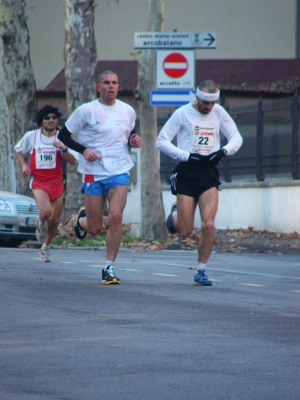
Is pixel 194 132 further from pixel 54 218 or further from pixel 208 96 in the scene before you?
pixel 54 218

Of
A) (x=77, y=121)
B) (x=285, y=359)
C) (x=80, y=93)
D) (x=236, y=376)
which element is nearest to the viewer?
(x=236, y=376)

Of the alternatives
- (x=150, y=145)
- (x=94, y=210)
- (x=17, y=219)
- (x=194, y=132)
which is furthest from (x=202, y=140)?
(x=150, y=145)

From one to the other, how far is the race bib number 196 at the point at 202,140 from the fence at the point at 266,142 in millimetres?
10244

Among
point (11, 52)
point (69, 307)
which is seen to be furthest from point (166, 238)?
point (69, 307)

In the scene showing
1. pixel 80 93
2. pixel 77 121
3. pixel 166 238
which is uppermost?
pixel 80 93

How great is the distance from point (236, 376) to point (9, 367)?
109 centimetres

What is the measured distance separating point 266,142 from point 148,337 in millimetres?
15360

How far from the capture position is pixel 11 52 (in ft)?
70.9

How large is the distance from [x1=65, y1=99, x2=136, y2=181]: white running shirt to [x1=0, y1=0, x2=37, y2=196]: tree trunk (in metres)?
12.5

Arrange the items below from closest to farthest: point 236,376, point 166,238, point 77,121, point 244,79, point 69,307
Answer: point 236,376 → point 69,307 → point 77,121 → point 166,238 → point 244,79

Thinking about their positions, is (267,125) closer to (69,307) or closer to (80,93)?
(80,93)

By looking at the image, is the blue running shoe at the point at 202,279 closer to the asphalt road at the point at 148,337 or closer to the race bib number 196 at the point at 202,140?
the asphalt road at the point at 148,337

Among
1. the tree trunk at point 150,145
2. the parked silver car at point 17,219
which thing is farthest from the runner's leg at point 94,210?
the tree trunk at point 150,145

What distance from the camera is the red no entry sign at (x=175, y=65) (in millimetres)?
15844
